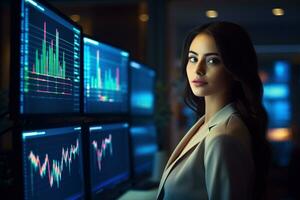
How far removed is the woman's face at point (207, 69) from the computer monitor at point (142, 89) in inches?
39.2

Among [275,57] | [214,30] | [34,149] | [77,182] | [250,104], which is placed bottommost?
[77,182]

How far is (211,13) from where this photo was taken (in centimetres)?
309

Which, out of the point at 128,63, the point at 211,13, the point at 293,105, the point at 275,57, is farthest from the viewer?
the point at 293,105

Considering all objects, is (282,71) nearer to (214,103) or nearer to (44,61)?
(214,103)

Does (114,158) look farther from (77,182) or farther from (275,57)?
(275,57)

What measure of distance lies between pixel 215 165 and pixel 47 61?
0.61m

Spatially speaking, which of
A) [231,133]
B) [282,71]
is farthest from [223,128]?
[282,71]

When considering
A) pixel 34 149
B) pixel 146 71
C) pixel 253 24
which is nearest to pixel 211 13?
pixel 253 24

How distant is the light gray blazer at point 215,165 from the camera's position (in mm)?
1209

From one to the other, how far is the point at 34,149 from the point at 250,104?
65 centimetres

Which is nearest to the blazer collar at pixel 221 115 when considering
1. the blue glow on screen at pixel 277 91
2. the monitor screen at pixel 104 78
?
the monitor screen at pixel 104 78

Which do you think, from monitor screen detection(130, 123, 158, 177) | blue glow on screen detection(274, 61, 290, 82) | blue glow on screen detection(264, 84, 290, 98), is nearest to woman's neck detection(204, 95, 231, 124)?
monitor screen detection(130, 123, 158, 177)

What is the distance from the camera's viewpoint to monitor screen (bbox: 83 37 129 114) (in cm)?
182

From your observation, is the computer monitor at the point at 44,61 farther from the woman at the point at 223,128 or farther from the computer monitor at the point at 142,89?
the computer monitor at the point at 142,89
